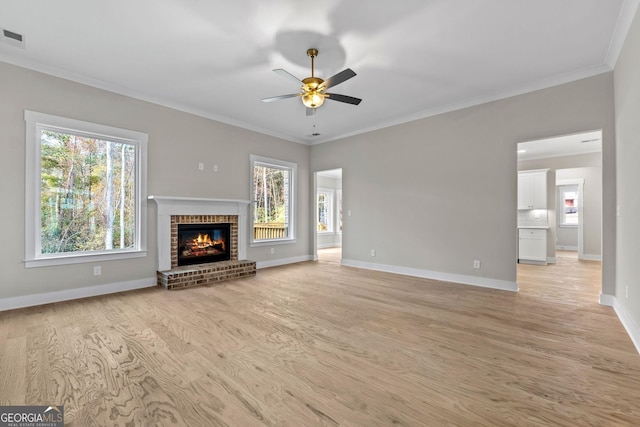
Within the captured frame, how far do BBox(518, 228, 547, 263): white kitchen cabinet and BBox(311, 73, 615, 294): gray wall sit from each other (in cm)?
331

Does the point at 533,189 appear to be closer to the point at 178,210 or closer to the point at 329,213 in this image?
the point at 329,213

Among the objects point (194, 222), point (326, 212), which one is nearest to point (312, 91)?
point (194, 222)

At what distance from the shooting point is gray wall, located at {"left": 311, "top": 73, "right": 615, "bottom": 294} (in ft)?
12.0

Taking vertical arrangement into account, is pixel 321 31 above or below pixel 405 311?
above

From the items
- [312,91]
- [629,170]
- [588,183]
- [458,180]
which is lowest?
[629,170]

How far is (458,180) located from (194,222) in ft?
15.0

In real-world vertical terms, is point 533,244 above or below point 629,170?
below

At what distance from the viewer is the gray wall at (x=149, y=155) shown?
3.30 metres

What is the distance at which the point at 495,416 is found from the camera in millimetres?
1554

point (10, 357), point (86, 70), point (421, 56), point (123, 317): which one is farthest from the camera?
point (86, 70)

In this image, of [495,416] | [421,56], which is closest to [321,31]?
[421,56]

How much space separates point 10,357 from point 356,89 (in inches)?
180

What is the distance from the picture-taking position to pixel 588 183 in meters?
7.52

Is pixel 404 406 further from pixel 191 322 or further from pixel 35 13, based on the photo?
pixel 35 13
